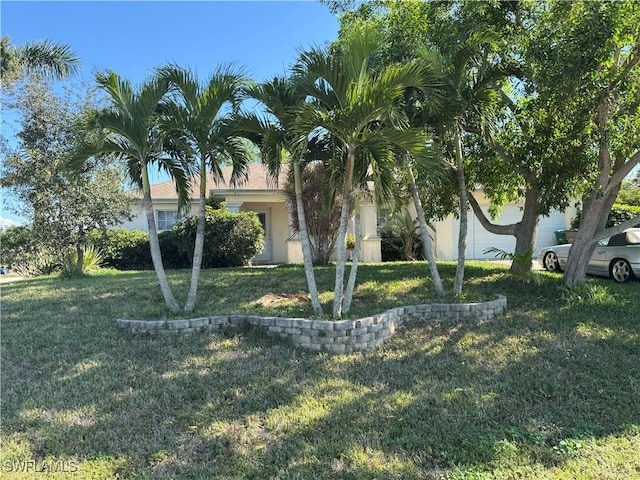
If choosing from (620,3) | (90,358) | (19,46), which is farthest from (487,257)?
(19,46)

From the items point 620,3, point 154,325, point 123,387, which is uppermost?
point 620,3

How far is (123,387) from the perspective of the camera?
15.0ft

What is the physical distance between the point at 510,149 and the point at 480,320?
3907 mm

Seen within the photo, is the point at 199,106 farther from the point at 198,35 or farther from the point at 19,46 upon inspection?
the point at 19,46

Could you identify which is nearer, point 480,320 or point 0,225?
point 480,320

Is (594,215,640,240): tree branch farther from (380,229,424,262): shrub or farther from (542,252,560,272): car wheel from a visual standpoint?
(380,229,424,262): shrub

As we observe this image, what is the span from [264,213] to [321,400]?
46.4 ft

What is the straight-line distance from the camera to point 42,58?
49.6 ft

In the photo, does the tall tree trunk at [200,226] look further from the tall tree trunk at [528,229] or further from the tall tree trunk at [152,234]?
the tall tree trunk at [528,229]

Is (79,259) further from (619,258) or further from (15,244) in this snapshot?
(619,258)

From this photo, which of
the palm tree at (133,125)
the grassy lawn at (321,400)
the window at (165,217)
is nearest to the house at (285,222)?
the window at (165,217)

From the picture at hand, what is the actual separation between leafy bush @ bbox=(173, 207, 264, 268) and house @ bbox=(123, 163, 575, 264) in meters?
1.87

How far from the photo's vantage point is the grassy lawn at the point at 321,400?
11.0 ft

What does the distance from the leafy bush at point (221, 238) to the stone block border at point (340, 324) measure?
726 cm
